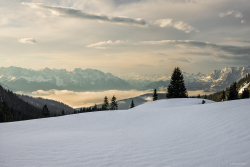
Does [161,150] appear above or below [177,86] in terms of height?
below

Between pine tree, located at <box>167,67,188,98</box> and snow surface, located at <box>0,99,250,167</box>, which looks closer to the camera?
snow surface, located at <box>0,99,250,167</box>

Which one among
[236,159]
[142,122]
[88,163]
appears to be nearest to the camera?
[236,159]

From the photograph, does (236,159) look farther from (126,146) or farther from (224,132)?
(126,146)

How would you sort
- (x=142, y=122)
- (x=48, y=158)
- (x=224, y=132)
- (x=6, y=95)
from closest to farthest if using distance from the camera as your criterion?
(x=48, y=158), (x=224, y=132), (x=142, y=122), (x=6, y=95)

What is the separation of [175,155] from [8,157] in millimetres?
6490

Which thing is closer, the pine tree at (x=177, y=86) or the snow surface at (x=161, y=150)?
the snow surface at (x=161, y=150)

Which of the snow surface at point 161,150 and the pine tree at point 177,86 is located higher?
the pine tree at point 177,86

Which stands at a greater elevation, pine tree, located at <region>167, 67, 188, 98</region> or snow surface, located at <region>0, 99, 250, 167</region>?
pine tree, located at <region>167, 67, 188, 98</region>

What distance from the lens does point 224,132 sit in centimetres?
649

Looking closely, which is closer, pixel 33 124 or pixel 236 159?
pixel 236 159

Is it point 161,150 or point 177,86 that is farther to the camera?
point 177,86

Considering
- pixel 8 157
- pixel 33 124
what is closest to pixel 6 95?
pixel 33 124

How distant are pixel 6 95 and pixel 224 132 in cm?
17513

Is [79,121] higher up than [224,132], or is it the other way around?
[224,132]
